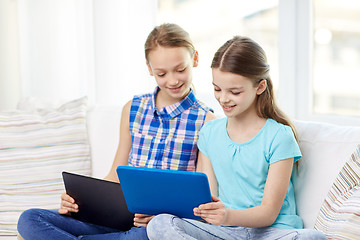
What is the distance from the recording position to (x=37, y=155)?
202 centimetres

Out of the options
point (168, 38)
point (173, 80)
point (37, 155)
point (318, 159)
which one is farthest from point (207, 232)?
point (37, 155)

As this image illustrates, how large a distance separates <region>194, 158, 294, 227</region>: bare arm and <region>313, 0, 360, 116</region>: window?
106 centimetres

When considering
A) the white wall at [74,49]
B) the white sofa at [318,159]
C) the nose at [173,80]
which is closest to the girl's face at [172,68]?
the nose at [173,80]

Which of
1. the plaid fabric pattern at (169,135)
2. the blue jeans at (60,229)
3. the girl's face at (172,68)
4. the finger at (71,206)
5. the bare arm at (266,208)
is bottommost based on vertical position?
the blue jeans at (60,229)

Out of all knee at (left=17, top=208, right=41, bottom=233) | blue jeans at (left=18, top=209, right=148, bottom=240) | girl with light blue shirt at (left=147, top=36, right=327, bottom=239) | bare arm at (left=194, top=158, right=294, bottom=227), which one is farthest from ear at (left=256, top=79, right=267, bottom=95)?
knee at (left=17, top=208, right=41, bottom=233)

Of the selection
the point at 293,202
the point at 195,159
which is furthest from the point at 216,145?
the point at 293,202

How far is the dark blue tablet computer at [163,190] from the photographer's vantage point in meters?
1.27

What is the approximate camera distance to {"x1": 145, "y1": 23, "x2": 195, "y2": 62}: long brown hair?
1.71m

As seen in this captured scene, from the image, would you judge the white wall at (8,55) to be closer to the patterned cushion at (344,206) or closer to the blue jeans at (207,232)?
the blue jeans at (207,232)

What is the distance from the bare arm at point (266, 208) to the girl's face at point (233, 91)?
0.20 metres

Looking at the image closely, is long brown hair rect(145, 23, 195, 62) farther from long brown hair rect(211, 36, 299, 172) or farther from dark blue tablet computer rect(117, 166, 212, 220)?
dark blue tablet computer rect(117, 166, 212, 220)

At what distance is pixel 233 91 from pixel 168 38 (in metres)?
0.35

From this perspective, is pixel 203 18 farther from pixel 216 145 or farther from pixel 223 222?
pixel 223 222

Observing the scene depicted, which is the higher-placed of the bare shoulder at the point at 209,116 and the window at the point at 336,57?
the window at the point at 336,57
